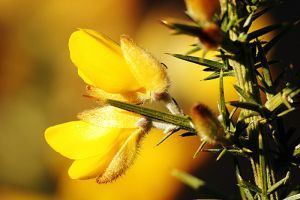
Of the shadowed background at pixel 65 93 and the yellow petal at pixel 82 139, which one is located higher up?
the yellow petal at pixel 82 139

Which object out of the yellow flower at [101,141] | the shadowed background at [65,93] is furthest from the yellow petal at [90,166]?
the shadowed background at [65,93]

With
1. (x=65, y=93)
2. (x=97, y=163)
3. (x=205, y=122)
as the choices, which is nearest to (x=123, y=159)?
(x=97, y=163)

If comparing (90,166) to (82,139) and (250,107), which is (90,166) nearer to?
(82,139)

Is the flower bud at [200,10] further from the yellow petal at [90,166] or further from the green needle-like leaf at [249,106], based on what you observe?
the yellow petal at [90,166]

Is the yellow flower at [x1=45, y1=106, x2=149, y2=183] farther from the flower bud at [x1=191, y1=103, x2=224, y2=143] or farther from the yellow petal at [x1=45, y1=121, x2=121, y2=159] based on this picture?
the flower bud at [x1=191, y1=103, x2=224, y2=143]

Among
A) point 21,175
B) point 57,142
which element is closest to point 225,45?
point 57,142

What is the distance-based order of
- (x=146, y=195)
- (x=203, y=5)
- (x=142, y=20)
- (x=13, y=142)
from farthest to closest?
(x=142, y=20) → (x=13, y=142) → (x=146, y=195) → (x=203, y=5)

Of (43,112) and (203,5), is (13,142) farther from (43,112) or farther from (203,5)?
(203,5)
